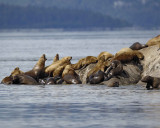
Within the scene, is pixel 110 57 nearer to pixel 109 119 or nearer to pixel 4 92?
pixel 4 92

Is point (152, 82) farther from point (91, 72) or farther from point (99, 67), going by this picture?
point (91, 72)

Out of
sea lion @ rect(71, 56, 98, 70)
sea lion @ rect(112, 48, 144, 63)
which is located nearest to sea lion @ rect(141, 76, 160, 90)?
sea lion @ rect(112, 48, 144, 63)

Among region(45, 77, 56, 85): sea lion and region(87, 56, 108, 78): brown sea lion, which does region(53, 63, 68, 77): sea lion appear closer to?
region(45, 77, 56, 85): sea lion

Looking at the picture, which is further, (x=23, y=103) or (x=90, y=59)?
(x=90, y=59)

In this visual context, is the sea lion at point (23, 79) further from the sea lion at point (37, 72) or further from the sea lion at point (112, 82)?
the sea lion at point (112, 82)

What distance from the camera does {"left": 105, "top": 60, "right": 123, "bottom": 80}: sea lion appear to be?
75.3 ft

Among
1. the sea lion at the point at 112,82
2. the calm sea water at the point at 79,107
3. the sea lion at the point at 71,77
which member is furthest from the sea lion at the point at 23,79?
Result: the sea lion at the point at 112,82

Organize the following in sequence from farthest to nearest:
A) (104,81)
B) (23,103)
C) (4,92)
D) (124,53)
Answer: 1. (124,53)
2. (104,81)
3. (4,92)
4. (23,103)

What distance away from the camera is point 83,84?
76.0 feet

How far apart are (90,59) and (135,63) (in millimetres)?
2000

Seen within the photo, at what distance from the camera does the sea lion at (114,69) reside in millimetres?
22953

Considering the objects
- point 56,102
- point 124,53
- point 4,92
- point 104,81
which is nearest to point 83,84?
point 104,81

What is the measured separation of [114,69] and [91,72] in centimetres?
112

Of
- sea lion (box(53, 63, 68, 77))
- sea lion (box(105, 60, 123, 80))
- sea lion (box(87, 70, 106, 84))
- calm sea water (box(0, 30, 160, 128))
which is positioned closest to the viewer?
calm sea water (box(0, 30, 160, 128))
